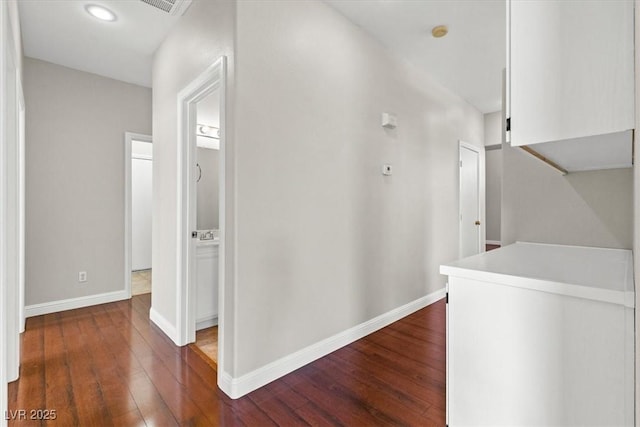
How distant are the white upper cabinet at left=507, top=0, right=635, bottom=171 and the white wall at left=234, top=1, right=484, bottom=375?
A: 137cm

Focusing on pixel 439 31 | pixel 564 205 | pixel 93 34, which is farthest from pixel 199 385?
pixel 439 31

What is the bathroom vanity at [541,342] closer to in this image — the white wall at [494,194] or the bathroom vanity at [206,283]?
the bathroom vanity at [206,283]

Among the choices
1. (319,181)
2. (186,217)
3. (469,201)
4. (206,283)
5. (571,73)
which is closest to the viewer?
(571,73)

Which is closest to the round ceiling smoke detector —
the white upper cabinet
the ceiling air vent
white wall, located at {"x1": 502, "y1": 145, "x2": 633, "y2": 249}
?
white wall, located at {"x1": 502, "y1": 145, "x2": 633, "y2": 249}

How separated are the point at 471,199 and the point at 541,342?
4.15 m

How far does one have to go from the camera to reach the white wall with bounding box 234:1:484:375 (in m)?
1.90

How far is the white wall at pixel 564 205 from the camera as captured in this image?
1.62 m

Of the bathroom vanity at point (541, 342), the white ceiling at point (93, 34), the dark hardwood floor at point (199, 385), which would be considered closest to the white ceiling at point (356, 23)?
the white ceiling at point (93, 34)

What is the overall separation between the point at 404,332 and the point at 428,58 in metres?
2.84

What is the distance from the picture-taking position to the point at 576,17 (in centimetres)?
92

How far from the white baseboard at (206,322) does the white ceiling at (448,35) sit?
9.79 ft

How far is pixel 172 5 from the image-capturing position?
2412 millimetres

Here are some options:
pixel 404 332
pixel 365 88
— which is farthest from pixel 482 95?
pixel 404 332

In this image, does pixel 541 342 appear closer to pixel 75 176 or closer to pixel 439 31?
pixel 439 31
